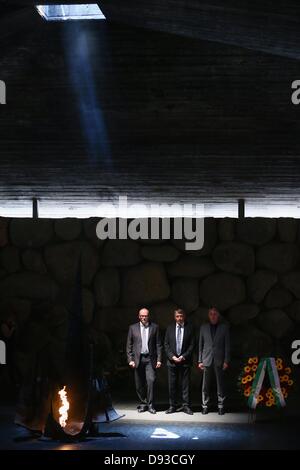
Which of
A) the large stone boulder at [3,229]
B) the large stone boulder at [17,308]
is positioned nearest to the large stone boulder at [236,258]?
the large stone boulder at [17,308]

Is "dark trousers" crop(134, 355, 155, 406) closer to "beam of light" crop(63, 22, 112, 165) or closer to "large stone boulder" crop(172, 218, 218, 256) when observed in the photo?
"large stone boulder" crop(172, 218, 218, 256)

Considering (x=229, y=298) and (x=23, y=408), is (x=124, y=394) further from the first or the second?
(x=23, y=408)

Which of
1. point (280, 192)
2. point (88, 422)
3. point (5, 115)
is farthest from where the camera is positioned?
point (280, 192)

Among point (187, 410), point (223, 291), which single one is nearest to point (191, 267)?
point (223, 291)

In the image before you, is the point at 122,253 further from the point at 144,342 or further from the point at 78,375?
the point at 78,375

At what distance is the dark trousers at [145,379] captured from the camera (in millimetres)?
9062

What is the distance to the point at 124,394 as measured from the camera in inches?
408

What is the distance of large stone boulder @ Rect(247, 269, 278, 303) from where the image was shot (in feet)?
35.4

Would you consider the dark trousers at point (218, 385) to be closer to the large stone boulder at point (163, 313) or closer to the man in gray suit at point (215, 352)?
the man in gray suit at point (215, 352)

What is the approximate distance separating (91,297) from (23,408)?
3484mm

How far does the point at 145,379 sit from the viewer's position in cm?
934

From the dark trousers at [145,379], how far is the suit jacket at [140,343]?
6 cm

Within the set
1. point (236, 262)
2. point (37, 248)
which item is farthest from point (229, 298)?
point (37, 248)
